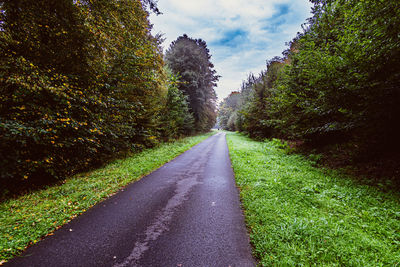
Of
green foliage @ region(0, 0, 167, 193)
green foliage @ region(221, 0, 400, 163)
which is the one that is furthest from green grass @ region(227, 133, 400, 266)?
green foliage @ region(0, 0, 167, 193)

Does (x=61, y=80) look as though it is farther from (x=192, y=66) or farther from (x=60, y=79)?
(x=192, y=66)

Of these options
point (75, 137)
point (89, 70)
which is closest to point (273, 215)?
point (75, 137)

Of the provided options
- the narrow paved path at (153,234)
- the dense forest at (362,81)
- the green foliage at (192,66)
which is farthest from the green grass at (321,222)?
the green foliage at (192,66)

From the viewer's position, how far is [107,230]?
2850mm

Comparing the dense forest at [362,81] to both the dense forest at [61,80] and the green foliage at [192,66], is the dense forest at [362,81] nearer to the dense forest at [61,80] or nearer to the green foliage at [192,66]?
the dense forest at [61,80]

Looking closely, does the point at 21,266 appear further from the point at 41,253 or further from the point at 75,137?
the point at 75,137

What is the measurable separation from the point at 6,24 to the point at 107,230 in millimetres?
6177

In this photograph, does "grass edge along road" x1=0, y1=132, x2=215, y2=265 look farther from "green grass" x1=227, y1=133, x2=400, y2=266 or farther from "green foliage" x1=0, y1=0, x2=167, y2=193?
"green grass" x1=227, y1=133, x2=400, y2=266

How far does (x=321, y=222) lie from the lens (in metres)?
2.89

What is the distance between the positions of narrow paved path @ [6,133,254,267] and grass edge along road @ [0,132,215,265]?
0.24 metres

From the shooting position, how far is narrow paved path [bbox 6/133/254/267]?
7.32 ft

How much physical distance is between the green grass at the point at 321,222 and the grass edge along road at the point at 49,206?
384 centimetres

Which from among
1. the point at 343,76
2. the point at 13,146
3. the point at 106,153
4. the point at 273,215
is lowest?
the point at 273,215

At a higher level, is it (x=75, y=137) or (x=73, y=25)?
(x=73, y=25)
